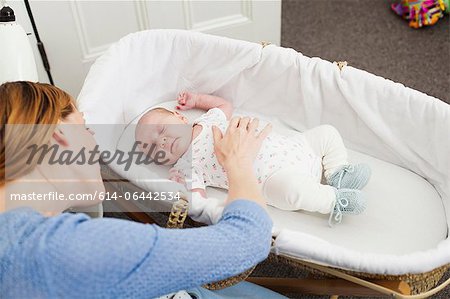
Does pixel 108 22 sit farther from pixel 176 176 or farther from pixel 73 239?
pixel 73 239

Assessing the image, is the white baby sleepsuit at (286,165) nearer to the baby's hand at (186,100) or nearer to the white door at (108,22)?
the baby's hand at (186,100)

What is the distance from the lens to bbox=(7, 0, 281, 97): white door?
1668 millimetres

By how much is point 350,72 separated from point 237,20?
766 mm

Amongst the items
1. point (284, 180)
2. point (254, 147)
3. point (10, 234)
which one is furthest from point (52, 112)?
point (284, 180)

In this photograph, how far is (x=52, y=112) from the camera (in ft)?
2.70

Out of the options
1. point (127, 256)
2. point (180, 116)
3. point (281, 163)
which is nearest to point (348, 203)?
point (281, 163)

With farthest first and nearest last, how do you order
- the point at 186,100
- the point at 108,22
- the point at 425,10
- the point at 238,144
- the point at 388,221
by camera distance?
the point at 425,10, the point at 108,22, the point at 186,100, the point at 388,221, the point at 238,144

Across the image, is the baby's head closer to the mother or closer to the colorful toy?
the mother

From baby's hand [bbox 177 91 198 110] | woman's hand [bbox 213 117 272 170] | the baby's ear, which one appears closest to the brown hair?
woman's hand [bbox 213 117 272 170]

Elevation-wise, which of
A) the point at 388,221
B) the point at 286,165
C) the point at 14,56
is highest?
the point at 14,56

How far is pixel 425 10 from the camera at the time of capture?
87.6 inches

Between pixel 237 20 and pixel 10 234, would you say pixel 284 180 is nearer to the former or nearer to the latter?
pixel 10 234

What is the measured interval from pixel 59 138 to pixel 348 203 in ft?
2.15

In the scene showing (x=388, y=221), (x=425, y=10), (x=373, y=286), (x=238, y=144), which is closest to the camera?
(x=373, y=286)
